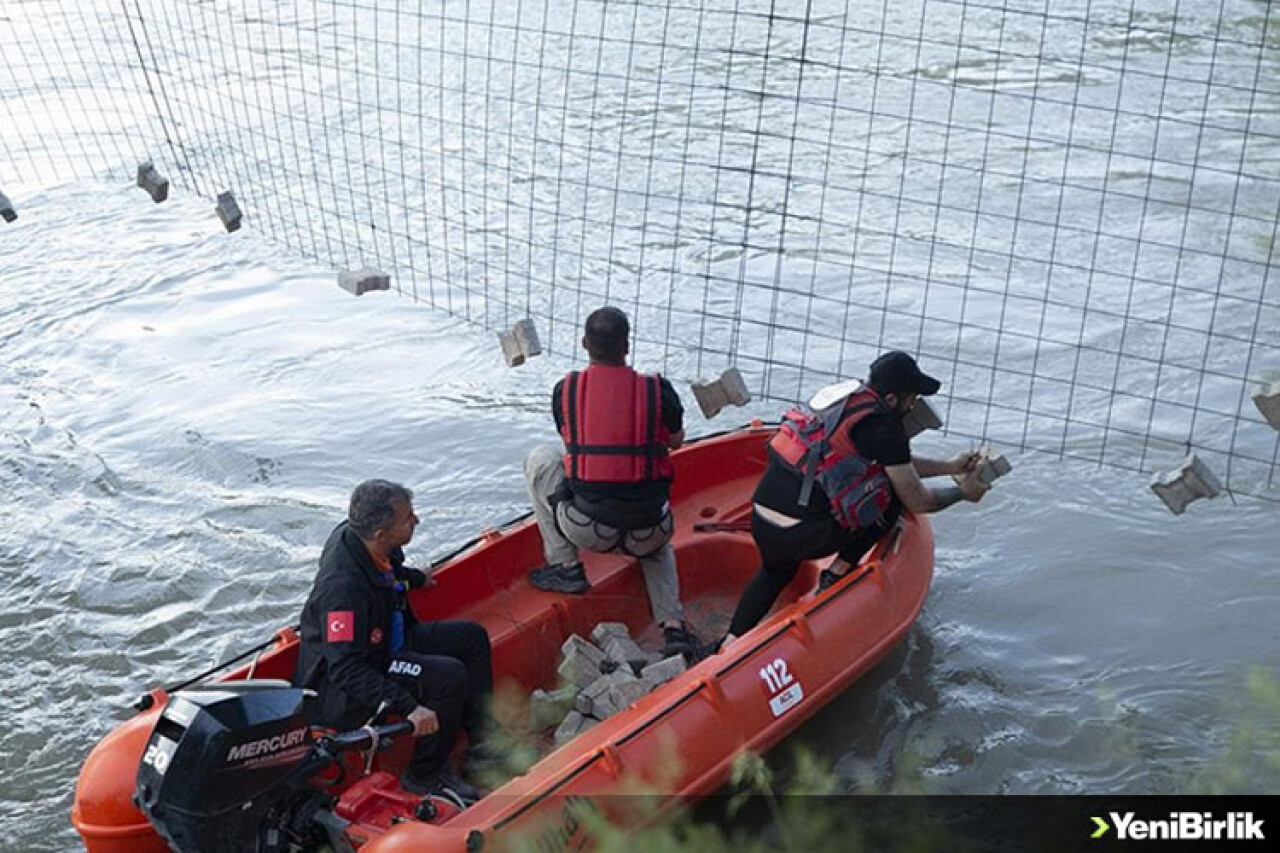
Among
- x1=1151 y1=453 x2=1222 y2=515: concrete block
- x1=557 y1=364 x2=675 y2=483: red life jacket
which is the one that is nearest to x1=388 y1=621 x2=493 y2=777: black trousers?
x1=557 y1=364 x2=675 y2=483: red life jacket

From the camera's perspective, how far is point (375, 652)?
4.60 m

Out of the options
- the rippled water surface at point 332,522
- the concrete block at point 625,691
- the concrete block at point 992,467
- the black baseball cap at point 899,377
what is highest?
the black baseball cap at point 899,377

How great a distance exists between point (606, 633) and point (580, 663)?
23 centimetres

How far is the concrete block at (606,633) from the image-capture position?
540 centimetres

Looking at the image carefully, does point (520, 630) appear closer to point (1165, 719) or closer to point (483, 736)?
point (483, 736)

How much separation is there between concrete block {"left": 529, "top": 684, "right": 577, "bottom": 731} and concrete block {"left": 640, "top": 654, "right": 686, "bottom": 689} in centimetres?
26

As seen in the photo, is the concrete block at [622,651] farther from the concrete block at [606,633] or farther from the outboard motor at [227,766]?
the outboard motor at [227,766]

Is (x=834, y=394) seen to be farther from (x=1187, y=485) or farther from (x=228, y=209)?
(x=228, y=209)

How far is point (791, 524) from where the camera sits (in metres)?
5.31

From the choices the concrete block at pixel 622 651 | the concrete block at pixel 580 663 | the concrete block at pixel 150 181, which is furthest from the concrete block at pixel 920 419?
the concrete block at pixel 150 181

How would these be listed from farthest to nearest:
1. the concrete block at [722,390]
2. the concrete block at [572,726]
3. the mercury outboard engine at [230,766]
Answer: the concrete block at [722,390] < the concrete block at [572,726] < the mercury outboard engine at [230,766]

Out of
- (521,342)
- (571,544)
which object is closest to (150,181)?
(521,342)

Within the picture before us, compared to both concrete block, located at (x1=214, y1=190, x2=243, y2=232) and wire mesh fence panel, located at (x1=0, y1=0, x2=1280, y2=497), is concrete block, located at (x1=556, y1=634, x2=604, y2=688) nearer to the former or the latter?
wire mesh fence panel, located at (x1=0, y1=0, x2=1280, y2=497)

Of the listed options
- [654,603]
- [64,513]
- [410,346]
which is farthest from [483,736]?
[410,346]
